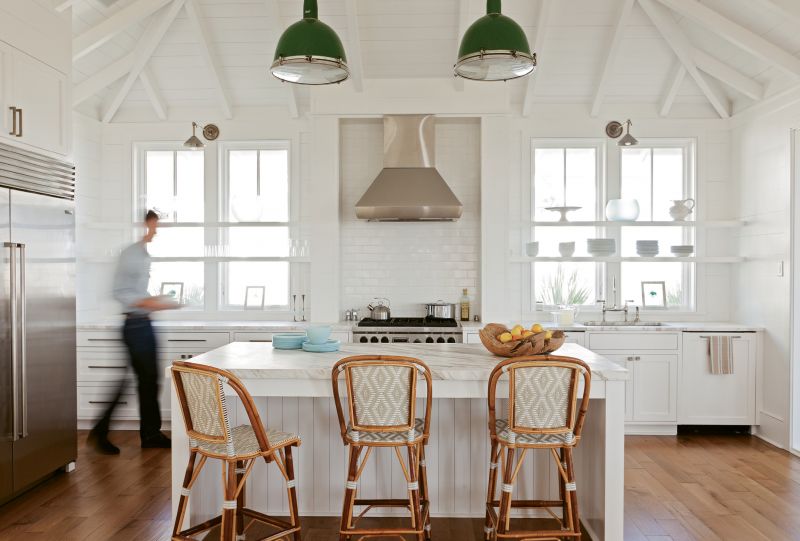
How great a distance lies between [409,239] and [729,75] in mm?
3243

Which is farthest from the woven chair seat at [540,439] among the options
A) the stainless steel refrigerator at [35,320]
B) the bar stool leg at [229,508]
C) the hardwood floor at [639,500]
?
the stainless steel refrigerator at [35,320]

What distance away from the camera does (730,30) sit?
4832 millimetres

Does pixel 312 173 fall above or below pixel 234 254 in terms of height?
above

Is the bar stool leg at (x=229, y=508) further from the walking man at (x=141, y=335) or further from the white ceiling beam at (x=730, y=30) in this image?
the white ceiling beam at (x=730, y=30)

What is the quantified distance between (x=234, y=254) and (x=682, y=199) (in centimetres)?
458

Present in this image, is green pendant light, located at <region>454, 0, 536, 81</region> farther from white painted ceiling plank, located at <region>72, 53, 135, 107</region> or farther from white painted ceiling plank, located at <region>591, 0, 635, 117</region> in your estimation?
white painted ceiling plank, located at <region>72, 53, 135, 107</region>

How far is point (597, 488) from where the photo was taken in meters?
3.23

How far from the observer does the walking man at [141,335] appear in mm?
4676

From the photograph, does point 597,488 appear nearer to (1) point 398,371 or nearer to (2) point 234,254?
(1) point 398,371

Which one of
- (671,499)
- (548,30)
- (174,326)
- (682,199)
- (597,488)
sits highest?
(548,30)

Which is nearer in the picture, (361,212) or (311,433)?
(311,433)

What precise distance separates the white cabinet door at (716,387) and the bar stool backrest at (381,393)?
3504 millimetres

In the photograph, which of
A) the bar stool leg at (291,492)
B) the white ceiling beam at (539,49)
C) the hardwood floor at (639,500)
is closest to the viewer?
the bar stool leg at (291,492)

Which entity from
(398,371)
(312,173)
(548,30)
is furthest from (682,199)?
(398,371)
